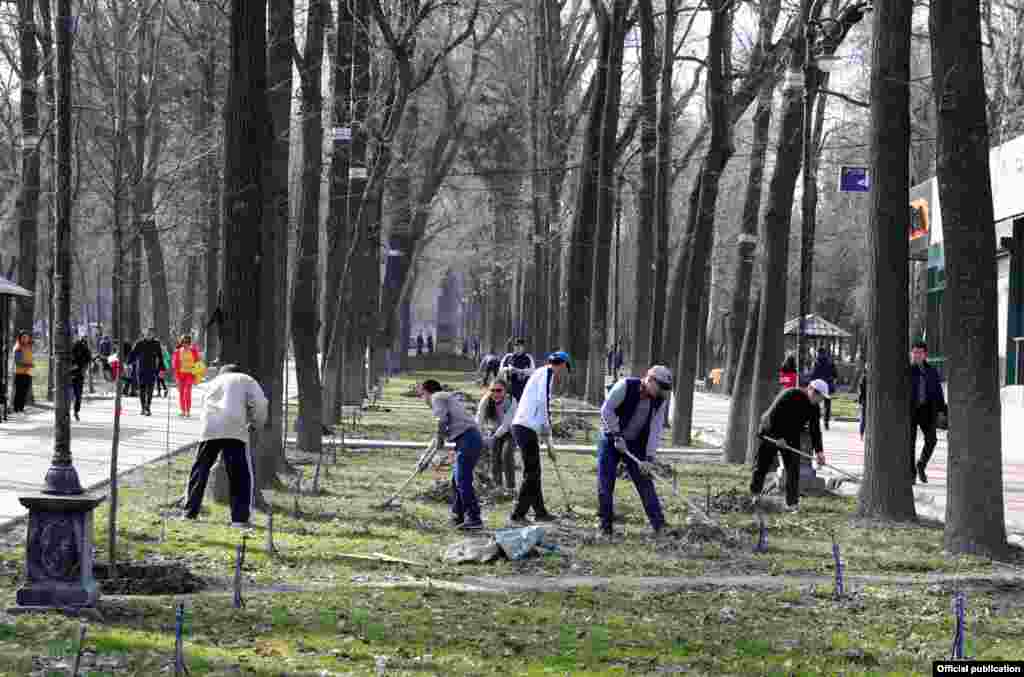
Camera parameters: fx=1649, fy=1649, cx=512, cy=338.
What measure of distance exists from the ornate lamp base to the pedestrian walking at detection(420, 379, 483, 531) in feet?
18.2

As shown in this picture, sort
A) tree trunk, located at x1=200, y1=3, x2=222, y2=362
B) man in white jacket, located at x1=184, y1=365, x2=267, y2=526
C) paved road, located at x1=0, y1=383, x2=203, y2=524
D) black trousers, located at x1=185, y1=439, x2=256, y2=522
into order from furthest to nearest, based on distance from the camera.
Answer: tree trunk, located at x1=200, y1=3, x2=222, y2=362 < paved road, located at x1=0, y1=383, x2=203, y2=524 < man in white jacket, located at x1=184, y1=365, x2=267, y2=526 < black trousers, located at x1=185, y1=439, x2=256, y2=522

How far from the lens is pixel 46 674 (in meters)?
8.08

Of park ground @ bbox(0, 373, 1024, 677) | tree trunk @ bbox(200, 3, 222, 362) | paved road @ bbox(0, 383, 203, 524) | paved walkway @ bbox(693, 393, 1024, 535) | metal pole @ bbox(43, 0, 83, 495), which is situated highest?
tree trunk @ bbox(200, 3, 222, 362)

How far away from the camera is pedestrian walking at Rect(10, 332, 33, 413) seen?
30281 millimetres

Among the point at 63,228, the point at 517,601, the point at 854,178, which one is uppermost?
the point at 854,178

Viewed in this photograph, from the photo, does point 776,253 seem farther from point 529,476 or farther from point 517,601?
point 517,601

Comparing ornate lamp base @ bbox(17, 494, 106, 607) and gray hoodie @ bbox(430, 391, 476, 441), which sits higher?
gray hoodie @ bbox(430, 391, 476, 441)

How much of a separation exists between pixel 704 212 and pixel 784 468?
9607 millimetres

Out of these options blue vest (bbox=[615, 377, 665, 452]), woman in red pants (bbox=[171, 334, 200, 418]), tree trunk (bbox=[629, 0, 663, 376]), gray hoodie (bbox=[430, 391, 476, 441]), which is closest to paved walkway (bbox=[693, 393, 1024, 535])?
tree trunk (bbox=[629, 0, 663, 376])

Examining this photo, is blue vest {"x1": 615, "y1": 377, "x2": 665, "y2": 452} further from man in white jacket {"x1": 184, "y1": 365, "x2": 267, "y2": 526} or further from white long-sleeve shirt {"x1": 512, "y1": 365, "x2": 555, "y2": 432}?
man in white jacket {"x1": 184, "y1": 365, "x2": 267, "y2": 526}

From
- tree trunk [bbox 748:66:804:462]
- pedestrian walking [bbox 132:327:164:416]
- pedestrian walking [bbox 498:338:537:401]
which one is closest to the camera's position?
tree trunk [bbox 748:66:804:462]

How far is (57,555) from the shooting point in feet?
31.8

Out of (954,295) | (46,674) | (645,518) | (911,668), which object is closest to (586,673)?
(911,668)

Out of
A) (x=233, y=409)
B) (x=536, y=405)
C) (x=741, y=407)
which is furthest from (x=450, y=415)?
(x=741, y=407)
